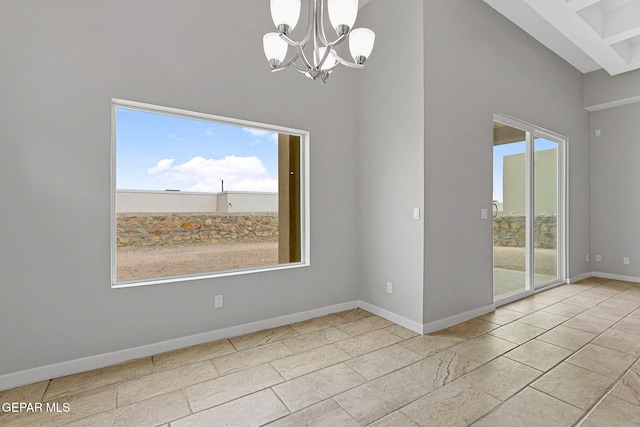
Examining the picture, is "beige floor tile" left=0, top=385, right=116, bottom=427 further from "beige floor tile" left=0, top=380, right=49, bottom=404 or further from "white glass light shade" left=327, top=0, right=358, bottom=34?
"white glass light shade" left=327, top=0, right=358, bottom=34

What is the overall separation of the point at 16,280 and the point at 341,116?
3.25 meters

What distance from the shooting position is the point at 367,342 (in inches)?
111

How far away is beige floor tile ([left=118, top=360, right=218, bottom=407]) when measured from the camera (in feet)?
6.68

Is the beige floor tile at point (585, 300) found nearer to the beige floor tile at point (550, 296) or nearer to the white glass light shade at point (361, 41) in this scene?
the beige floor tile at point (550, 296)

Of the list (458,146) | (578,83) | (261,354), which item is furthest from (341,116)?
(578,83)

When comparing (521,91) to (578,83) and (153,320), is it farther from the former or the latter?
(153,320)

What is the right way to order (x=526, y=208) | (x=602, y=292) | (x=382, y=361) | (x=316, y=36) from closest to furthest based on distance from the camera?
(x=316, y=36), (x=382, y=361), (x=526, y=208), (x=602, y=292)

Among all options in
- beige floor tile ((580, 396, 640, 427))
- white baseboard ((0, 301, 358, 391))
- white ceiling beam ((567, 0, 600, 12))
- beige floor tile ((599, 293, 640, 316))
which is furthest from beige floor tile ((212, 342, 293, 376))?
white ceiling beam ((567, 0, 600, 12))

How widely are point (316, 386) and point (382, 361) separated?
0.63 metres

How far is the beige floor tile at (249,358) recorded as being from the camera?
7.82 ft

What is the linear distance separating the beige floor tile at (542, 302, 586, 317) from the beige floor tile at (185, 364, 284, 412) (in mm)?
3362

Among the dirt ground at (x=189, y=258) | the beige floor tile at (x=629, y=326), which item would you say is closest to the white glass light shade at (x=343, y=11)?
the dirt ground at (x=189, y=258)

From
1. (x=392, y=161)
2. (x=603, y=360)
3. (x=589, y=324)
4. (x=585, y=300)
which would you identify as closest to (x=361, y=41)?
(x=392, y=161)

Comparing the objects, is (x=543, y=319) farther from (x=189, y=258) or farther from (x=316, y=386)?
(x=189, y=258)
